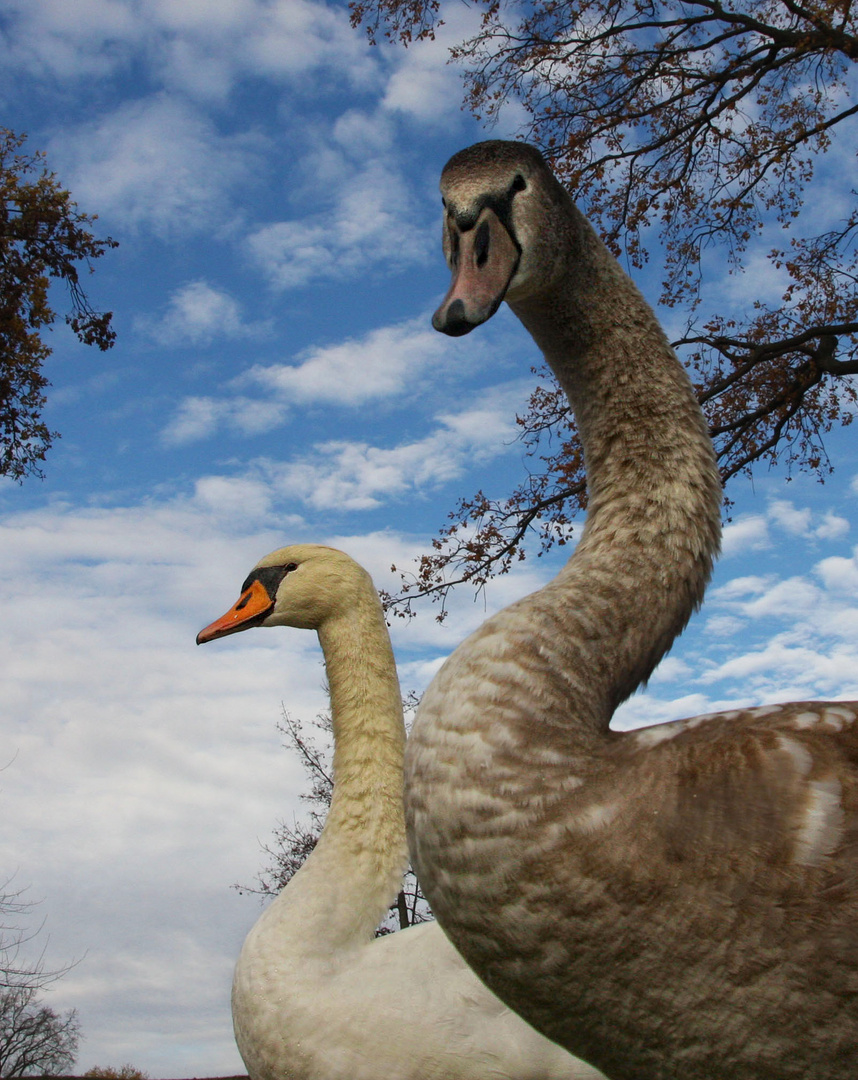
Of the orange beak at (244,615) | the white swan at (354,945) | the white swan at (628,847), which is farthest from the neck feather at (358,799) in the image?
the white swan at (628,847)

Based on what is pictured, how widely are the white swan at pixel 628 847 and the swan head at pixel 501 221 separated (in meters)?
0.11

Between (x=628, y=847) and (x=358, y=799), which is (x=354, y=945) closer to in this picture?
(x=358, y=799)

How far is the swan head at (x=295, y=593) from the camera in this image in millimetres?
6145

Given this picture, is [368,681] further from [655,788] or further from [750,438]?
[750,438]

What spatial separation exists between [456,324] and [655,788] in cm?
110

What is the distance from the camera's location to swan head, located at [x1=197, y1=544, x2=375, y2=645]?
20.2ft

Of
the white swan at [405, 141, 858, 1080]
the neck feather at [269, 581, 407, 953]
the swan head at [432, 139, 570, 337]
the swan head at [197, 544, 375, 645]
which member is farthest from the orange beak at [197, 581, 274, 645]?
the white swan at [405, 141, 858, 1080]

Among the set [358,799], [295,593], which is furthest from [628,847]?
[295,593]

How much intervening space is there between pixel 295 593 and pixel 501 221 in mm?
3934

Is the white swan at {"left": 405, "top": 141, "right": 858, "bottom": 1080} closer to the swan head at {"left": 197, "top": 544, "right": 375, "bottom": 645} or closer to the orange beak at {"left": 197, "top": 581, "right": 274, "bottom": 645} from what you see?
the swan head at {"left": 197, "top": 544, "right": 375, "bottom": 645}

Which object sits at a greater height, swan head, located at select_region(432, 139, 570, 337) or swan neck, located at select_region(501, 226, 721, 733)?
swan head, located at select_region(432, 139, 570, 337)

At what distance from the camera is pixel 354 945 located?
4.86 meters

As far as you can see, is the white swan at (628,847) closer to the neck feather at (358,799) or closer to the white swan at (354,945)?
the white swan at (354,945)

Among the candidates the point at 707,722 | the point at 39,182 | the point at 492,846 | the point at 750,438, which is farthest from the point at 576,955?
the point at 39,182
